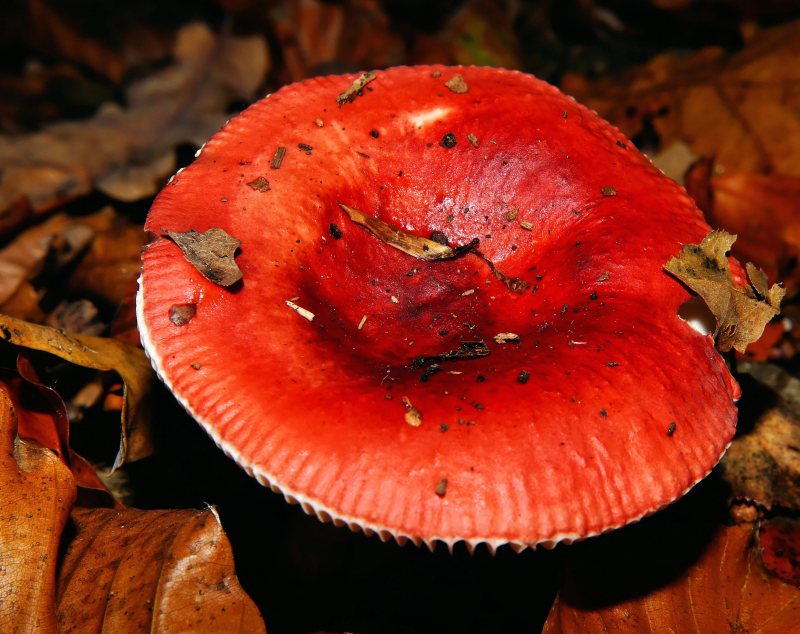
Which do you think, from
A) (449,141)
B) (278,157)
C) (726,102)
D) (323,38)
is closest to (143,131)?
(323,38)

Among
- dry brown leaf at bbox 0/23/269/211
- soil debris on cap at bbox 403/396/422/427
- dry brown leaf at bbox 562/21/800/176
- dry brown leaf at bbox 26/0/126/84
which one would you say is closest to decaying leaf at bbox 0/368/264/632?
soil debris on cap at bbox 403/396/422/427

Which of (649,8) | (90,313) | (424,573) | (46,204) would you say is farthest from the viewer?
(649,8)

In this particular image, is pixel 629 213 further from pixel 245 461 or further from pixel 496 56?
pixel 496 56

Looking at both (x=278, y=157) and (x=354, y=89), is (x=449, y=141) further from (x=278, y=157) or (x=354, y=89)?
(x=278, y=157)

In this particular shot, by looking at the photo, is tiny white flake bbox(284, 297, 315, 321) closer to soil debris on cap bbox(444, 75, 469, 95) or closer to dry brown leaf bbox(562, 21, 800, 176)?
soil debris on cap bbox(444, 75, 469, 95)

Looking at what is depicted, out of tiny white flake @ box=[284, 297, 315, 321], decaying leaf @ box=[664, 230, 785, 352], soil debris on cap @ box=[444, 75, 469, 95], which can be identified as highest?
soil debris on cap @ box=[444, 75, 469, 95]

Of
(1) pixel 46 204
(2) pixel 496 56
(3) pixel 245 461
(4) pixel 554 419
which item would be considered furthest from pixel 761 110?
(1) pixel 46 204
